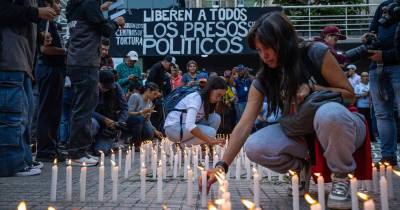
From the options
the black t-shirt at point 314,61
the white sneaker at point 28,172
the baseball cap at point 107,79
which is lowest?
the white sneaker at point 28,172

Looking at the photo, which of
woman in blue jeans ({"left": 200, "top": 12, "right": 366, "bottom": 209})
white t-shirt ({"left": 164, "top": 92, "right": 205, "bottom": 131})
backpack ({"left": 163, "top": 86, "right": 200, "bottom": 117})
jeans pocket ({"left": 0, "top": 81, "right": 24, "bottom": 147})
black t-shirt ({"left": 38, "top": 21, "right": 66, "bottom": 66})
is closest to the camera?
woman in blue jeans ({"left": 200, "top": 12, "right": 366, "bottom": 209})

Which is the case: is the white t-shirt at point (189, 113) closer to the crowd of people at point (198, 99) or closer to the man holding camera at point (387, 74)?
the crowd of people at point (198, 99)

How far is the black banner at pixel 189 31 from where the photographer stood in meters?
19.0

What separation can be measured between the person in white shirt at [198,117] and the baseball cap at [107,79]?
1438 mm

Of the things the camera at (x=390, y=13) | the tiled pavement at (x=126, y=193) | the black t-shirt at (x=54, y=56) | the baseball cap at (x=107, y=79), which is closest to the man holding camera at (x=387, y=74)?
the camera at (x=390, y=13)

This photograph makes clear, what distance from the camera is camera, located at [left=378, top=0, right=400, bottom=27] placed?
20.3ft

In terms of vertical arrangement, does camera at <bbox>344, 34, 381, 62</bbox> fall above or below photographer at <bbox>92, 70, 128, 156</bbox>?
above

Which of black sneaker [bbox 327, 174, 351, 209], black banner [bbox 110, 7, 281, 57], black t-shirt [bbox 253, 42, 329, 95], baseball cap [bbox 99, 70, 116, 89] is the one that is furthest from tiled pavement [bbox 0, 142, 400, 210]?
black banner [bbox 110, 7, 281, 57]

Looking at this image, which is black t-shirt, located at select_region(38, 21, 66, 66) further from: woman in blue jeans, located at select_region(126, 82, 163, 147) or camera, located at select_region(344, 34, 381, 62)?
camera, located at select_region(344, 34, 381, 62)

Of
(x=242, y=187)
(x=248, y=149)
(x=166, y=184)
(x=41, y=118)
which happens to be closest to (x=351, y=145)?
(x=248, y=149)

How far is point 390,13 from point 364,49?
1.99 feet

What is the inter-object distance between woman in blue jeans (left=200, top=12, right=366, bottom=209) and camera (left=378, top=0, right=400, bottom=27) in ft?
9.09

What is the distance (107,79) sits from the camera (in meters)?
8.77

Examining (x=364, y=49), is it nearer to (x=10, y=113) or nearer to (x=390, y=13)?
(x=390, y=13)
